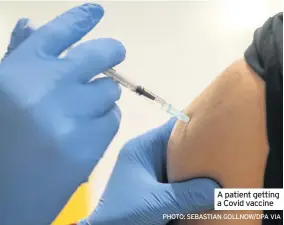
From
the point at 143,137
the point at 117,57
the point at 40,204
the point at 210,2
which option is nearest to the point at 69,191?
the point at 40,204

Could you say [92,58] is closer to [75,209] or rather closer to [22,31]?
[22,31]

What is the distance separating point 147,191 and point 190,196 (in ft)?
0.35

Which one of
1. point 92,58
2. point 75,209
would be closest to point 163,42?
point 75,209

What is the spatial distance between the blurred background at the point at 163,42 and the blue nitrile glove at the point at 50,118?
1160 millimetres

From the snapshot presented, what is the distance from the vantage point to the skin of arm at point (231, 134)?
0.75m

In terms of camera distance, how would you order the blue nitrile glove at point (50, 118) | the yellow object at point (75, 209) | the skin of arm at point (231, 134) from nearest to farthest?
the blue nitrile glove at point (50, 118) < the skin of arm at point (231, 134) < the yellow object at point (75, 209)

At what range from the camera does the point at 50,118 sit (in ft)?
2.13

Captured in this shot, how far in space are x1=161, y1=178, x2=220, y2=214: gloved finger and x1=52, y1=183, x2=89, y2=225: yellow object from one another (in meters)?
0.84

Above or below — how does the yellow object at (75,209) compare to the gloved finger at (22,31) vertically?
below

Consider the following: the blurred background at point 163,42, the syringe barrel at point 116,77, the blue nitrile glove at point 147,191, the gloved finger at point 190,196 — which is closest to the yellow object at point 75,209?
the blurred background at point 163,42

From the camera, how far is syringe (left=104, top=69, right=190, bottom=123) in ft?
2.51

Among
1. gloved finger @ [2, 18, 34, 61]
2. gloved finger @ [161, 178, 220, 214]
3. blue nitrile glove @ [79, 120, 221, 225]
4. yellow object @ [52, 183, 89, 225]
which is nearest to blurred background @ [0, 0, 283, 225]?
yellow object @ [52, 183, 89, 225]

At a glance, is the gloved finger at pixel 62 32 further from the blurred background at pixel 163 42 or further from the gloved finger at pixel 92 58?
the blurred background at pixel 163 42

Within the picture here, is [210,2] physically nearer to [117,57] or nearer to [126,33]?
[126,33]
